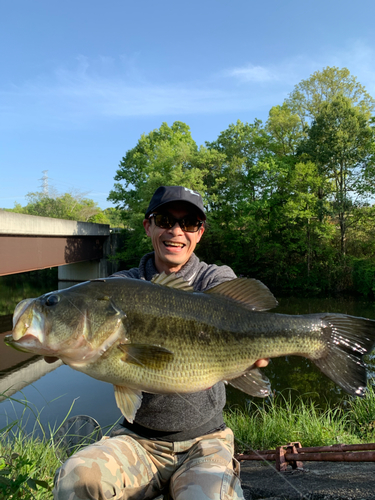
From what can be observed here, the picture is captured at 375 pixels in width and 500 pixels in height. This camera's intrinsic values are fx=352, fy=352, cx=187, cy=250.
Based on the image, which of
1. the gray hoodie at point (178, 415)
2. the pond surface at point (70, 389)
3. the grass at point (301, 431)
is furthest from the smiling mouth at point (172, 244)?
the pond surface at point (70, 389)

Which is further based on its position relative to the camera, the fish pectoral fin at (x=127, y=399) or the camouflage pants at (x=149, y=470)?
the camouflage pants at (x=149, y=470)

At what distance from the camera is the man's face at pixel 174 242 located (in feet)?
10.1

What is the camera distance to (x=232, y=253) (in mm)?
28766

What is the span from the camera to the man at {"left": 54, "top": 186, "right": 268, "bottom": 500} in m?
2.25

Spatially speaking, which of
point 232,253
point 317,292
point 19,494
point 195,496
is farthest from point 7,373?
point 232,253

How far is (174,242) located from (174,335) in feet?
3.78

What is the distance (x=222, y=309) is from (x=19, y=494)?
1.96 meters

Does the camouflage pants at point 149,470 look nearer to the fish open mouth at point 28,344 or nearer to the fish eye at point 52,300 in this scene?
the fish open mouth at point 28,344

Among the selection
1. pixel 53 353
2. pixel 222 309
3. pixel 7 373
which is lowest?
pixel 7 373

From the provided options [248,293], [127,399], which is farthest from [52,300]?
[248,293]

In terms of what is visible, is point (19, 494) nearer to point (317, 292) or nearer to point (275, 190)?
point (317, 292)

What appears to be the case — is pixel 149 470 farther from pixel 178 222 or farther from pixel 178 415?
pixel 178 222

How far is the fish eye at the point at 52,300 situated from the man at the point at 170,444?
1.01 metres

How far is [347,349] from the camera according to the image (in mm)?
2217
